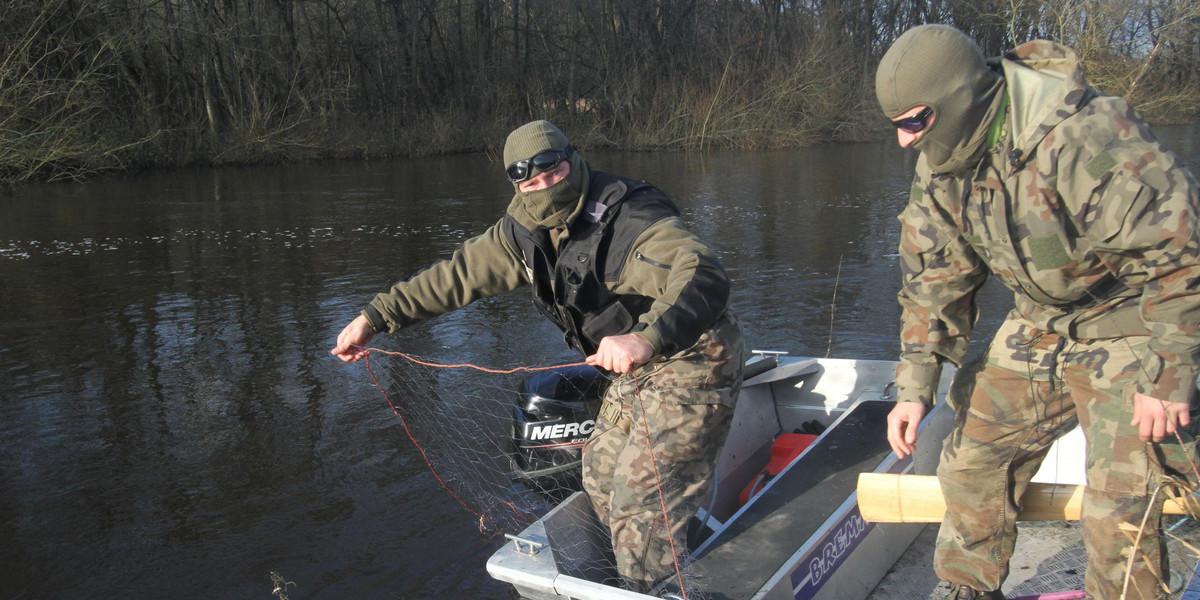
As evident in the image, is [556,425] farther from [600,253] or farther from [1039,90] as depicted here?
[1039,90]

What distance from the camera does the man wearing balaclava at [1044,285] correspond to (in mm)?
2326

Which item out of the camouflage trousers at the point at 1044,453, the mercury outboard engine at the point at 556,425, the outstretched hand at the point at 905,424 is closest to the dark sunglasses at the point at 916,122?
the camouflage trousers at the point at 1044,453

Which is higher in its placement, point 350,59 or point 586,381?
point 350,59

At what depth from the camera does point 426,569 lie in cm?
412

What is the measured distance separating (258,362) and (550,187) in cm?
434

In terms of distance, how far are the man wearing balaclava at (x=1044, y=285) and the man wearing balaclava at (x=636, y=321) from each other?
0.67 meters

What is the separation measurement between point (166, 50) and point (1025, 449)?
79.2 feet

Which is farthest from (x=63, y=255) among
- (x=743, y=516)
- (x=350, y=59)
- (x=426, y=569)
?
(x=350, y=59)

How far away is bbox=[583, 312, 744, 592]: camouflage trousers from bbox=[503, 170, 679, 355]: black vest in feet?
0.83

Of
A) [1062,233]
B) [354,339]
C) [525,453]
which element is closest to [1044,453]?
[1062,233]

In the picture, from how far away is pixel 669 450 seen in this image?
3178 millimetres

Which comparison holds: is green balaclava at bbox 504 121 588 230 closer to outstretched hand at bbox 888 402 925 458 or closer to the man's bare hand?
outstretched hand at bbox 888 402 925 458

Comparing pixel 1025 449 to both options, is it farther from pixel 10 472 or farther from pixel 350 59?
pixel 350 59

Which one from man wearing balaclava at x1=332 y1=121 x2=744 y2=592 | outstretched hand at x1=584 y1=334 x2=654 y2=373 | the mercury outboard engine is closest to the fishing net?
the mercury outboard engine
